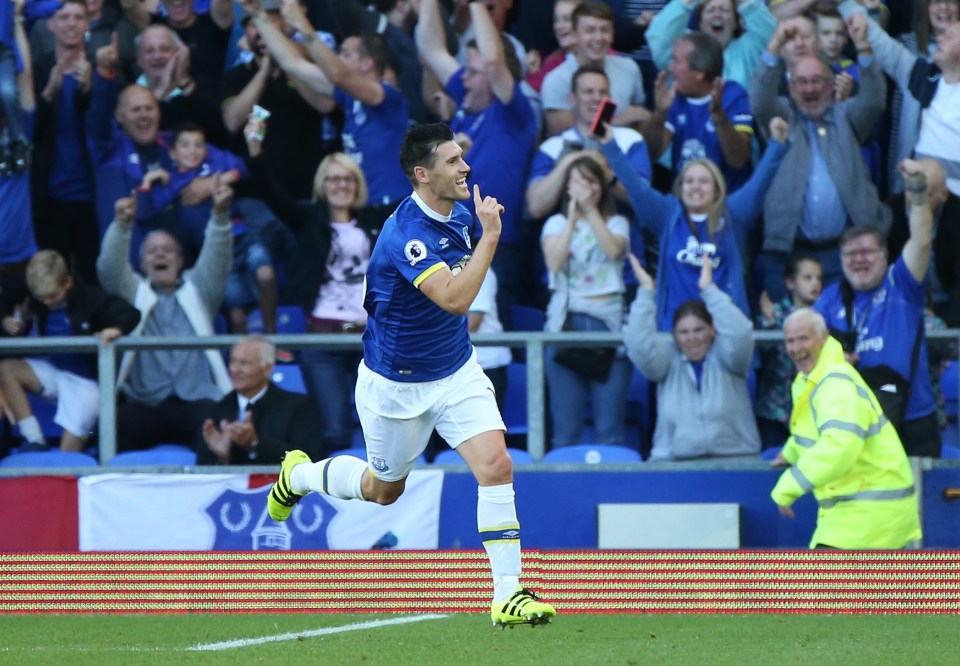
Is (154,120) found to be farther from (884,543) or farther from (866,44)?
(884,543)

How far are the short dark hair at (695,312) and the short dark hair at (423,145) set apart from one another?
3.42 metres

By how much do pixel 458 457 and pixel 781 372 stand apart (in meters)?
2.09

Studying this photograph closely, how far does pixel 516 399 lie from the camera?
10297 mm

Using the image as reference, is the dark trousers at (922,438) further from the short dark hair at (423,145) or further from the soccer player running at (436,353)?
the short dark hair at (423,145)

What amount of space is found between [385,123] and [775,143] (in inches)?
102

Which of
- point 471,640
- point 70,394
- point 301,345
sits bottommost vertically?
point 471,640

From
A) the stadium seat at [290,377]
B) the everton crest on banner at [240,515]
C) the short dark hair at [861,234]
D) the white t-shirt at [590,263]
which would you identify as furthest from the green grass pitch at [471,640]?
the white t-shirt at [590,263]

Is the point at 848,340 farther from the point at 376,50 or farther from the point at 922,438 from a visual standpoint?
the point at 376,50

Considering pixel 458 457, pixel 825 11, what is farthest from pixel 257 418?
pixel 825 11

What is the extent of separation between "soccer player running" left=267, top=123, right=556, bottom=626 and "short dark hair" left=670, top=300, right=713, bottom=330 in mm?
2981

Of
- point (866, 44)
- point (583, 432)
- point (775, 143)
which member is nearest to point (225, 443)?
point (583, 432)

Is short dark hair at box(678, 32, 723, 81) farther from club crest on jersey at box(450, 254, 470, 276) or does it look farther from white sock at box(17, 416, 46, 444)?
white sock at box(17, 416, 46, 444)

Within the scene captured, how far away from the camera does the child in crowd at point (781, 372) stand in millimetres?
9844

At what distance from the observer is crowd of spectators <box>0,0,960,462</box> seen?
9.79m
